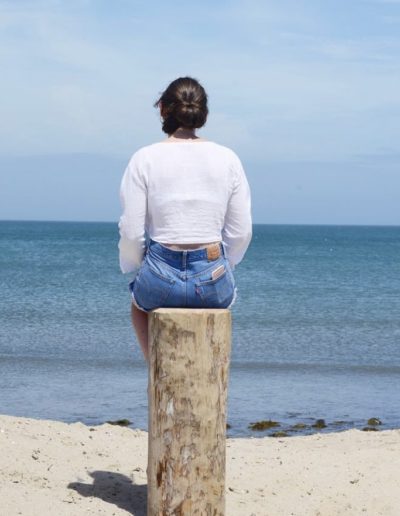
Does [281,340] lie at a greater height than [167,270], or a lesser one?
lesser

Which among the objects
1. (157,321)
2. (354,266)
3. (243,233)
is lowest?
(354,266)

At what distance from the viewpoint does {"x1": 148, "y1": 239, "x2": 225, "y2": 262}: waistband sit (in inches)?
207

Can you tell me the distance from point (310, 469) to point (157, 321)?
235 centimetres

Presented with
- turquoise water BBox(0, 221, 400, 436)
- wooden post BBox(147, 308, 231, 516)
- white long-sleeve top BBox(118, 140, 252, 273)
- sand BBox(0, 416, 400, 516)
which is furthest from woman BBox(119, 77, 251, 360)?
turquoise water BBox(0, 221, 400, 436)

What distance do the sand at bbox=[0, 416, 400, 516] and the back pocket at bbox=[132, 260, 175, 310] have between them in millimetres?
1264

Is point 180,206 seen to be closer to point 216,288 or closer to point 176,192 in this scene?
point 176,192

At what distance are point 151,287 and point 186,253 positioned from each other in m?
0.27

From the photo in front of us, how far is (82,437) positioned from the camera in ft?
25.0

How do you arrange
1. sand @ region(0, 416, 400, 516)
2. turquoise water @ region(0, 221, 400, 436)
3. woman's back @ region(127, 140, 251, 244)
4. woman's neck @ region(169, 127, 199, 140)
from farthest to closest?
turquoise water @ region(0, 221, 400, 436), sand @ region(0, 416, 400, 516), woman's neck @ region(169, 127, 199, 140), woman's back @ region(127, 140, 251, 244)

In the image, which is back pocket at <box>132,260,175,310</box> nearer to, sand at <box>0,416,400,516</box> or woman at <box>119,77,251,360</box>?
woman at <box>119,77,251,360</box>

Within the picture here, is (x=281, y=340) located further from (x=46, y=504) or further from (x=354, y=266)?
(x=354, y=266)

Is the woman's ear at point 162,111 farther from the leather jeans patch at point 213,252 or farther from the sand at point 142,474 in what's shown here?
the sand at point 142,474

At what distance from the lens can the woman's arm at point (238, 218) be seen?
17.6 ft

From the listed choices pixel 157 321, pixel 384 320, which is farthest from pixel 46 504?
pixel 384 320
